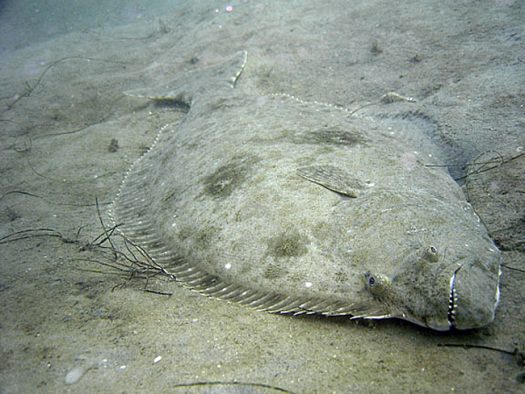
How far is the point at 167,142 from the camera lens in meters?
5.46

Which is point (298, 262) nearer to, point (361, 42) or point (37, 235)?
point (37, 235)

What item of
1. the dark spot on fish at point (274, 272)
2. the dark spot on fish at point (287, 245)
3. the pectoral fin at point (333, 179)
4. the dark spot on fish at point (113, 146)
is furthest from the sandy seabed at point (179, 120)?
the pectoral fin at point (333, 179)

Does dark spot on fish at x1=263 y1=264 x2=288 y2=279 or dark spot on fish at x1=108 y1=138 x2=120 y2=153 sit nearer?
dark spot on fish at x1=263 y1=264 x2=288 y2=279

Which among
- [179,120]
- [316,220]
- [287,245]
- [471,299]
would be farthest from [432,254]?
[179,120]

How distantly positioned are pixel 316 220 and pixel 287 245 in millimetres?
350

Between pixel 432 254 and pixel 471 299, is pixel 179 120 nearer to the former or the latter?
pixel 432 254

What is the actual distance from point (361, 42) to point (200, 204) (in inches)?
243

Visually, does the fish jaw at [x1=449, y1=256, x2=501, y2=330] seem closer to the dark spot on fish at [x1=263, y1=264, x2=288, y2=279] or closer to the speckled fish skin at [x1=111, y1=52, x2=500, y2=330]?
the speckled fish skin at [x1=111, y1=52, x2=500, y2=330]

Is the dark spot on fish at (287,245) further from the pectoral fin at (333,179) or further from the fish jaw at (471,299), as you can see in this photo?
the fish jaw at (471,299)

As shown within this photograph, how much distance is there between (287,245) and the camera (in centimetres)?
304

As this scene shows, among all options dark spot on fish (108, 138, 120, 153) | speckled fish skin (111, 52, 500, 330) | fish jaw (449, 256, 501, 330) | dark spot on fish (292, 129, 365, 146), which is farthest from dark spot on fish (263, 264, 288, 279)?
dark spot on fish (108, 138, 120, 153)

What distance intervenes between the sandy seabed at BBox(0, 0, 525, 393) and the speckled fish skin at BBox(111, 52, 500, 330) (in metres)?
0.24

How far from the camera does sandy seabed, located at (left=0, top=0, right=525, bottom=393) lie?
248 centimetres

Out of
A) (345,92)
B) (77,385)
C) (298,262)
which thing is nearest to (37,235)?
(77,385)
